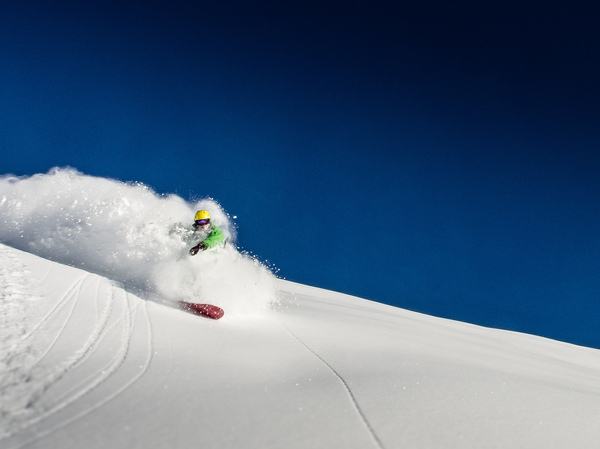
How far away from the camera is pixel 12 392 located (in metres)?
3.03

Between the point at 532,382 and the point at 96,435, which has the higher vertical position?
the point at 532,382

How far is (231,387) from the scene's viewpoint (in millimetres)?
3861

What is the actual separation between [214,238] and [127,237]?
3862 millimetres

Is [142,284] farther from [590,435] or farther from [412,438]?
[590,435]

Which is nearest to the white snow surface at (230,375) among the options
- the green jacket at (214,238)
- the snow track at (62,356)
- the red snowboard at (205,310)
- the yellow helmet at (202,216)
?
the snow track at (62,356)

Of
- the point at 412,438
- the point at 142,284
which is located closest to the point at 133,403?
the point at 412,438

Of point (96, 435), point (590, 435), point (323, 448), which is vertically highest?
point (590, 435)

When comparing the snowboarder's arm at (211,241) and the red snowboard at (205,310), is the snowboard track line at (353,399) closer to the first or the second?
the red snowboard at (205,310)

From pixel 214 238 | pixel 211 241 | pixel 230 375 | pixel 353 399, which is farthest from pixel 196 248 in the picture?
pixel 353 399

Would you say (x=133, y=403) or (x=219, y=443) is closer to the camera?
(x=219, y=443)

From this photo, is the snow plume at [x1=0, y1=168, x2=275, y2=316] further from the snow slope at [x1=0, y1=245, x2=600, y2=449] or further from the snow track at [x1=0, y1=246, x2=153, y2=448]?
the snow track at [x1=0, y1=246, x2=153, y2=448]

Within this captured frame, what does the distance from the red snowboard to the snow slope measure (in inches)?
5.7

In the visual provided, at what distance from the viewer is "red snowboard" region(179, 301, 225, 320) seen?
6793 millimetres

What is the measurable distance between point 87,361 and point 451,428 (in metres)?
3.88
